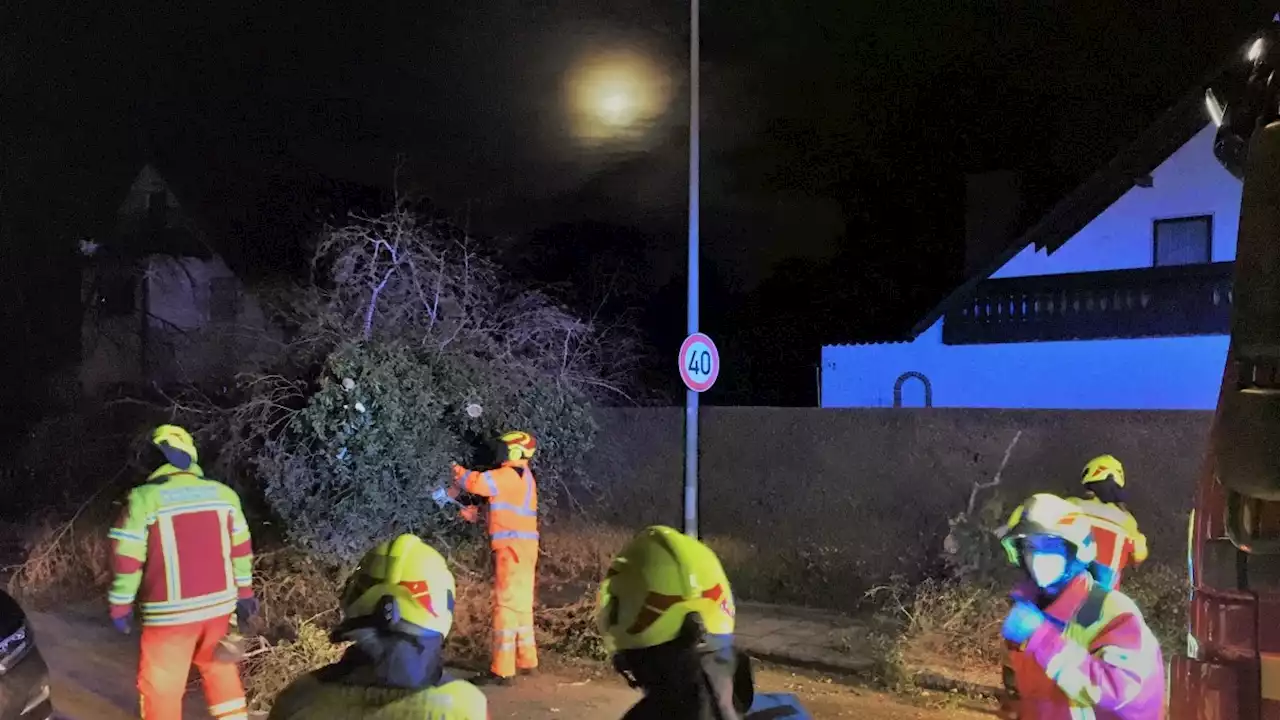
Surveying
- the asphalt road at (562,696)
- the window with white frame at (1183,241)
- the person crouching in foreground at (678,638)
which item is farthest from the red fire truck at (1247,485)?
the window with white frame at (1183,241)

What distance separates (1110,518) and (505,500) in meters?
3.81

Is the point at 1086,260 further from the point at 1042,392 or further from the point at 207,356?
the point at 207,356

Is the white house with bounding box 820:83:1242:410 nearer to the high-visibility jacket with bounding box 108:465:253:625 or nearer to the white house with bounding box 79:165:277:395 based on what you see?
the white house with bounding box 79:165:277:395

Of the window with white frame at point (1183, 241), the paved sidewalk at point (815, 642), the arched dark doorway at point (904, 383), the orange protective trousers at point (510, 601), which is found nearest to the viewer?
the paved sidewalk at point (815, 642)

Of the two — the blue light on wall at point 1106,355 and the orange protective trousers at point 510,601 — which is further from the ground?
the blue light on wall at point 1106,355

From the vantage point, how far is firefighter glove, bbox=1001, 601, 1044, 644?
3008 mm

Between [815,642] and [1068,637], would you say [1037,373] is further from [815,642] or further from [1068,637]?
[1068,637]

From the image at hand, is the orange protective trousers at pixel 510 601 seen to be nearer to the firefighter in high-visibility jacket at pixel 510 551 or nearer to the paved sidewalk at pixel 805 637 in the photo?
the firefighter in high-visibility jacket at pixel 510 551

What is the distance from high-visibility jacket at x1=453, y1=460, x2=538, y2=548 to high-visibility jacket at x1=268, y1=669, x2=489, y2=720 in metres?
4.23

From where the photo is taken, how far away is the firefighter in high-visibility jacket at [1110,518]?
5.68m

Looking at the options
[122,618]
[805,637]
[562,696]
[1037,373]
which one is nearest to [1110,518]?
[805,637]

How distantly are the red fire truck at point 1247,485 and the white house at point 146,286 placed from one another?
14.0 metres

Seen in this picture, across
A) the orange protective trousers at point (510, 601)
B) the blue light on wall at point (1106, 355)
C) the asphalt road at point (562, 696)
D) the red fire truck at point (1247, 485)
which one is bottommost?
the asphalt road at point (562, 696)

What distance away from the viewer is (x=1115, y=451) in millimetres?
7906
